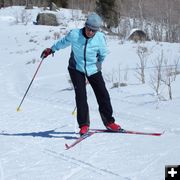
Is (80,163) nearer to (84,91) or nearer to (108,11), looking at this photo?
(84,91)

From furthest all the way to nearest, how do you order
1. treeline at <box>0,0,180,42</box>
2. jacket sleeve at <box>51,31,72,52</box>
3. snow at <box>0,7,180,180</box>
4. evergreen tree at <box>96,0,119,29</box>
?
evergreen tree at <box>96,0,119,29</box>, treeline at <box>0,0,180,42</box>, jacket sleeve at <box>51,31,72,52</box>, snow at <box>0,7,180,180</box>

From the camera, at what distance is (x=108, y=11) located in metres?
44.4

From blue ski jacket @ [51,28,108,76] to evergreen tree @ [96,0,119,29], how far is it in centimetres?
3617

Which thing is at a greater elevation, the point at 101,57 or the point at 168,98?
the point at 101,57

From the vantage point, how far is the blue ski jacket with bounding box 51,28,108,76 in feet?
22.1

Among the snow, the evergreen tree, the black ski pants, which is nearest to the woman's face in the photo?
the black ski pants

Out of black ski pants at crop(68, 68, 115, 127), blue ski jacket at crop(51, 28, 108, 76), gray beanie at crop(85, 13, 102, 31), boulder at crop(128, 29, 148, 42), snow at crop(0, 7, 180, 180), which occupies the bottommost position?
snow at crop(0, 7, 180, 180)

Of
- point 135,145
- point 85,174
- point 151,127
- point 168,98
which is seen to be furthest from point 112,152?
point 168,98

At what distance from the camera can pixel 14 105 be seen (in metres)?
10.4

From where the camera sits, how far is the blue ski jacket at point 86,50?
265 inches

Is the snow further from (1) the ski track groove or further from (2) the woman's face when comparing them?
(2) the woman's face

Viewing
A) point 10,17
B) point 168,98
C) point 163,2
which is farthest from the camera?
point 163,2

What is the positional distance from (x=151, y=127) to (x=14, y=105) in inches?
151

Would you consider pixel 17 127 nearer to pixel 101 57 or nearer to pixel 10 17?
pixel 101 57
